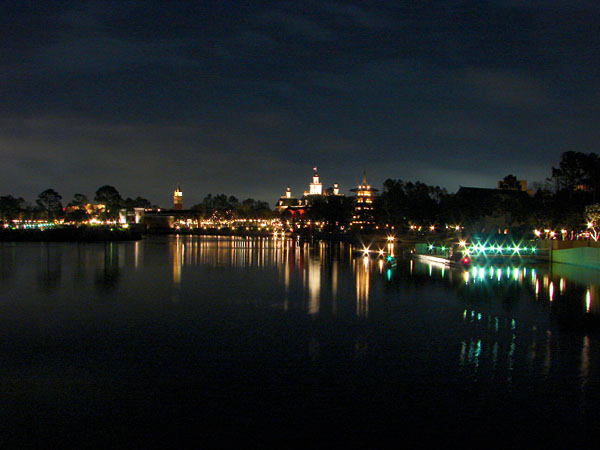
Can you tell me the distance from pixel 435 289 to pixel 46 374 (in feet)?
57.3

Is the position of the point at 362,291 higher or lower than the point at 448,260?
lower

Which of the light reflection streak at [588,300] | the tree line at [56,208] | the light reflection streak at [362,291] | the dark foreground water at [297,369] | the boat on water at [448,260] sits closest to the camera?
the dark foreground water at [297,369]

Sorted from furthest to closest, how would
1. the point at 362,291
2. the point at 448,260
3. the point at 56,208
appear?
the point at 56,208 → the point at 448,260 → the point at 362,291

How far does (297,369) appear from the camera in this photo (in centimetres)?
1083

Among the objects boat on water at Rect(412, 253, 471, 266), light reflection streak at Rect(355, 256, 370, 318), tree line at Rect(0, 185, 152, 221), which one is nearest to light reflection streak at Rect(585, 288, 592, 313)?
light reflection streak at Rect(355, 256, 370, 318)

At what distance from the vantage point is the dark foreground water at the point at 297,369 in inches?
312

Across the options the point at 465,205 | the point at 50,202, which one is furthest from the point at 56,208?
the point at 465,205

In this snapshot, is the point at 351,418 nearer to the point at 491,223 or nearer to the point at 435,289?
the point at 435,289

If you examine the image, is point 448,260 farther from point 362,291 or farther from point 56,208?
point 56,208

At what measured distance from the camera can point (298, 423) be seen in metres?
8.13

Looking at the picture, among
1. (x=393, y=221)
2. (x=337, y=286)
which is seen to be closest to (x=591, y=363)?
(x=337, y=286)

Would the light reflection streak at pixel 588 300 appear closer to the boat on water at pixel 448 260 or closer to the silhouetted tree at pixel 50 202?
the boat on water at pixel 448 260

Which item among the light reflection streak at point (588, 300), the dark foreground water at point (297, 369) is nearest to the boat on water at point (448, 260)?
the light reflection streak at point (588, 300)

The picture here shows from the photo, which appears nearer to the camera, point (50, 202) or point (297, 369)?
point (297, 369)
